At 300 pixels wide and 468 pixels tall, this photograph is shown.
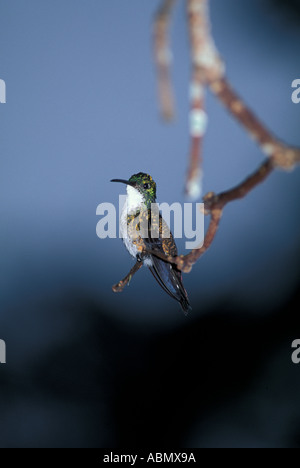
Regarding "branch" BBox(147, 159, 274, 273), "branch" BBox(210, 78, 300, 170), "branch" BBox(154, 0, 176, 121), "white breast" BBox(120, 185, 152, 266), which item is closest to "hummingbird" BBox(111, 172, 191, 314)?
"white breast" BBox(120, 185, 152, 266)

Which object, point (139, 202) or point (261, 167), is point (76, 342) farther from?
point (261, 167)

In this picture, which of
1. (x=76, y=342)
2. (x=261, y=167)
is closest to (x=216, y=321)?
(x=76, y=342)

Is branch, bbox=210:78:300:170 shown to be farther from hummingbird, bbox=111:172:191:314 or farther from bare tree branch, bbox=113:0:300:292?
hummingbird, bbox=111:172:191:314

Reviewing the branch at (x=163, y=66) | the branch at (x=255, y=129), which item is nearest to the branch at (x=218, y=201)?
the branch at (x=255, y=129)

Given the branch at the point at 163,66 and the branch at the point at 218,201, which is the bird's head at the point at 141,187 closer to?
the branch at the point at 218,201

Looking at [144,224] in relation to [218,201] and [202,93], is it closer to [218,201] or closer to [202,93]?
[218,201]

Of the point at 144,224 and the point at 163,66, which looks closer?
the point at 163,66

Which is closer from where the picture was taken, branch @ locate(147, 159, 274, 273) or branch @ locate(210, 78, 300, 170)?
branch @ locate(210, 78, 300, 170)

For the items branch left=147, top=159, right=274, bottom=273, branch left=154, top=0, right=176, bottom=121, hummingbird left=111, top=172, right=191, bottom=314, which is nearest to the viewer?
branch left=154, top=0, right=176, bottom=121

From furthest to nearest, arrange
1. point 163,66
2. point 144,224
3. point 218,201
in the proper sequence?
point 144,224, point 218,201, point 163,66

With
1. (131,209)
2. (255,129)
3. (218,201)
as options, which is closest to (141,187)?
(131,209)

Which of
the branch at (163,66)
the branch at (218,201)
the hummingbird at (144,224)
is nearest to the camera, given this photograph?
the branch at (163,66)
